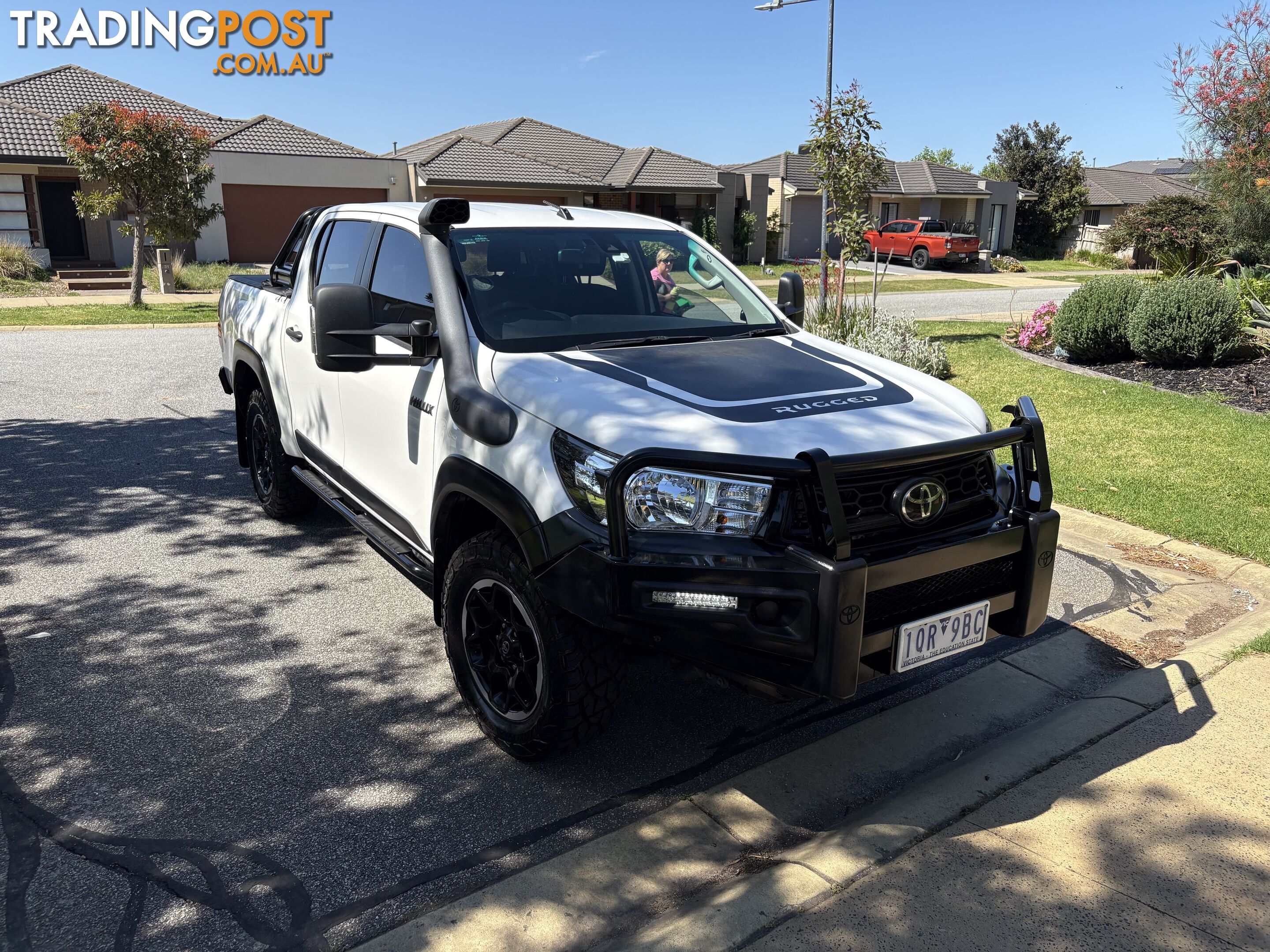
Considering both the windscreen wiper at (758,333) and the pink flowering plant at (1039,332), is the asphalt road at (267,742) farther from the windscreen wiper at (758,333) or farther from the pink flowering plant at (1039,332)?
the pink flowering plant at (1039,332)

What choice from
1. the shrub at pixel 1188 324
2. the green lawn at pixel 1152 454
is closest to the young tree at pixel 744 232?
the green lawn at pixel 1152 454

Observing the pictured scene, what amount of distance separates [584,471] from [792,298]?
233 centimetres

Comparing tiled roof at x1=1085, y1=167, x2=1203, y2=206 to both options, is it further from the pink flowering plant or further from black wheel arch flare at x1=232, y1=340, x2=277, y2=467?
black wheel arch flare at x1=232, y1=340, x2=277, y2=467

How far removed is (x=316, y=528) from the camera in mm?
6172

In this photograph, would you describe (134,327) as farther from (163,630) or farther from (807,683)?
(807,683)

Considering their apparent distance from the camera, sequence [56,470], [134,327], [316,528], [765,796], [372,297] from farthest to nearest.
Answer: [134,327] < [56,470] < [316,528] < [372,297] < [765,796]

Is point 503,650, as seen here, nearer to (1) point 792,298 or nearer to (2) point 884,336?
(1) point 792,298

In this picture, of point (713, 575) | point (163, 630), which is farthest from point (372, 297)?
point (713, 575)

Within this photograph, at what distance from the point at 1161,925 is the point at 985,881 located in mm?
460

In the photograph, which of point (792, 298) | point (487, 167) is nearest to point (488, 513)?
point (792, 298)

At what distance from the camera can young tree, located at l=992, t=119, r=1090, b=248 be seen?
47938 millimetres

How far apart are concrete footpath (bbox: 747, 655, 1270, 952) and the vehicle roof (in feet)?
9.77

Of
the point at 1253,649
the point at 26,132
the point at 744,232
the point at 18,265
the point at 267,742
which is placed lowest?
the point at 267,742

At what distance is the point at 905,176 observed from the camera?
46938 millimetres
